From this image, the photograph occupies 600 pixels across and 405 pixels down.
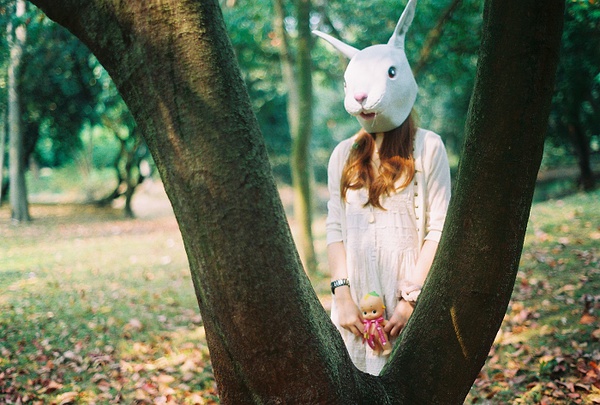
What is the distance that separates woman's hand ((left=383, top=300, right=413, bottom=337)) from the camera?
2.43 m

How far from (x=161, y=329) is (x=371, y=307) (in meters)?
4.46

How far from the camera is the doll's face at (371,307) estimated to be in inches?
93.6

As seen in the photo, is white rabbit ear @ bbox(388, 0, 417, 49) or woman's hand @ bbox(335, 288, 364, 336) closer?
woman's hand @ bbox(335, 288, 364, 336)

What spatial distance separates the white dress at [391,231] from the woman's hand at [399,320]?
6cm

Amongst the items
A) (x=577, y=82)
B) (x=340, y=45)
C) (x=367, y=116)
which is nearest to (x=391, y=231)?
(x=367, y=116)

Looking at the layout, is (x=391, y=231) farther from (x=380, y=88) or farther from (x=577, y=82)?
(x=577, y=82)

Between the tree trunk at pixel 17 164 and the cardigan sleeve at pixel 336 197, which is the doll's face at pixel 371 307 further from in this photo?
the tree trunk at pixel 17 164

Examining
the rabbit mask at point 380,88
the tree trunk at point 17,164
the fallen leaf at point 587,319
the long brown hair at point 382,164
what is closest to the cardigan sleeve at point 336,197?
the long brown hair at point 382,164

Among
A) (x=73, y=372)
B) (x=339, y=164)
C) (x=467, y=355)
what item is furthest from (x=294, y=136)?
(x=467, y=355)

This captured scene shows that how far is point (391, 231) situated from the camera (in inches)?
98.0

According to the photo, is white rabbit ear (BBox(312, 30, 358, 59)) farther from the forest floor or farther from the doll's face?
the forest floor

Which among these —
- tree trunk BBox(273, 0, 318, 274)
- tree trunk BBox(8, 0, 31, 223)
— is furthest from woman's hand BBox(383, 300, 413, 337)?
tree trunk BBox(8, 0, 31, 223)

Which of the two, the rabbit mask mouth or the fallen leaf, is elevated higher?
the rabbit mask mouth

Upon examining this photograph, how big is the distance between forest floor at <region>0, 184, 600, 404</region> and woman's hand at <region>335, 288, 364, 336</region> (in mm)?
2279
